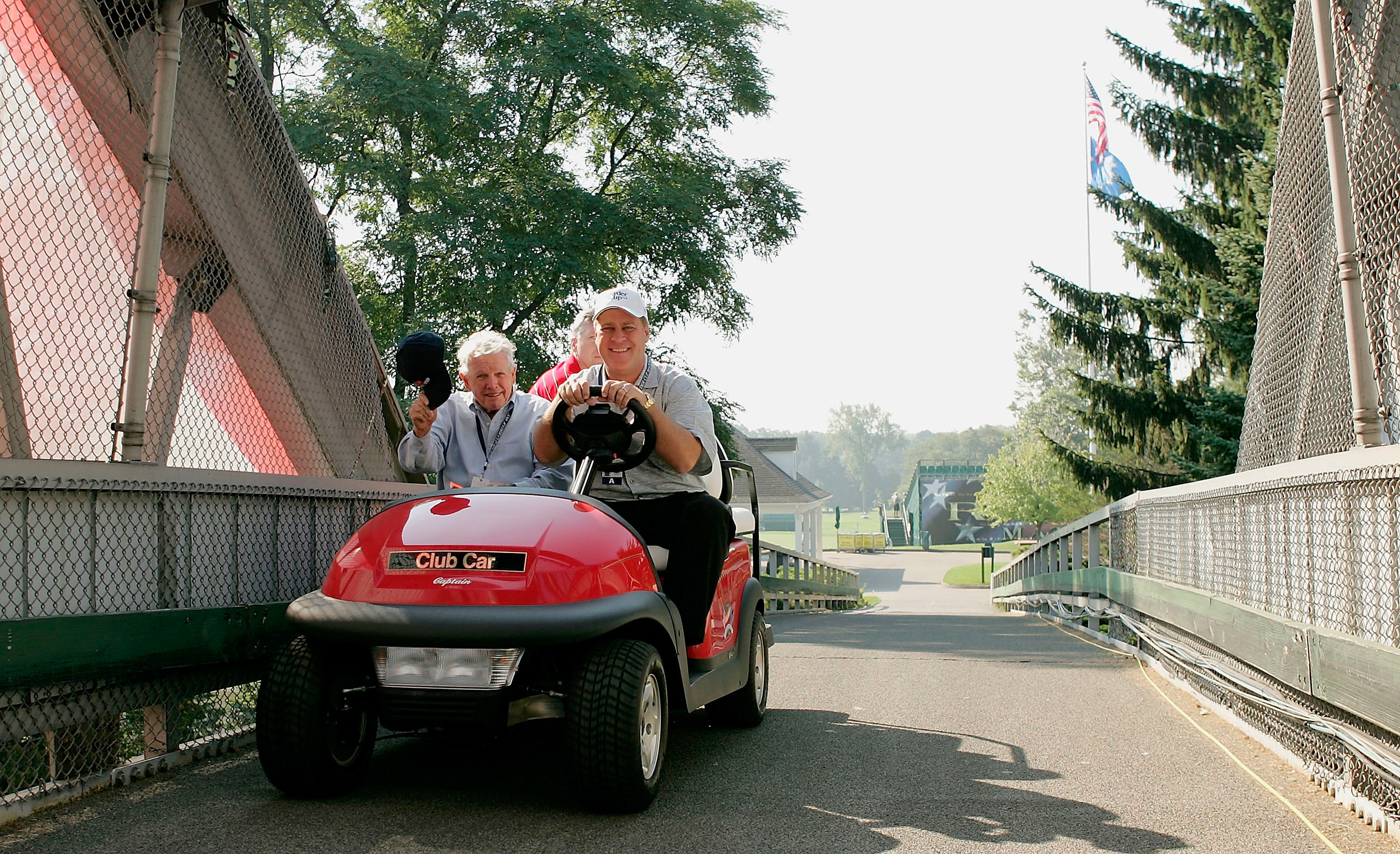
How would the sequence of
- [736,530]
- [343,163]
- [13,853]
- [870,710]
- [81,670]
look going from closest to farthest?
[13,853], [81,670], [736,530], [870,710], [343,163]

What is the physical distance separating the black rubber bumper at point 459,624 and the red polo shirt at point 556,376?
9.76 feet

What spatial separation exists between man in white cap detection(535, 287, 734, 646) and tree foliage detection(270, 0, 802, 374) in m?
13.7

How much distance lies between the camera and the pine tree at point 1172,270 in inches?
794

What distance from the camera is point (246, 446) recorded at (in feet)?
19.0

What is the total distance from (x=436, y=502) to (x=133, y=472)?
1097mm

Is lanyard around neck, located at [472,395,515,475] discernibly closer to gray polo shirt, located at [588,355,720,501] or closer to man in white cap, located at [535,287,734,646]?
man in white cap, located at [535,287,734,646]

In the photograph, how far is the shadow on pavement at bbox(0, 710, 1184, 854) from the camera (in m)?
3.47

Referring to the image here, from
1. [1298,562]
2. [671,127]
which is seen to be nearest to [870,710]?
[1298,562]

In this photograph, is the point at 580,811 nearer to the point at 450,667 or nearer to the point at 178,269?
the point at 450,667

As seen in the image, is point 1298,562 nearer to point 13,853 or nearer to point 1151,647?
point 1151,647

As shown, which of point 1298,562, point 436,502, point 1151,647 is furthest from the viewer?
point 1151,647

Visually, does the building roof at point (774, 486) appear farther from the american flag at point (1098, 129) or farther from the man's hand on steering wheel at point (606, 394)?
the man's hand on steering wheel at point (606, 394)

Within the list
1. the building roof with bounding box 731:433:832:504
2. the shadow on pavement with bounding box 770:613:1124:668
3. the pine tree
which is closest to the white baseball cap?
the shadow on pavement with bounding box 770:613:1124:668

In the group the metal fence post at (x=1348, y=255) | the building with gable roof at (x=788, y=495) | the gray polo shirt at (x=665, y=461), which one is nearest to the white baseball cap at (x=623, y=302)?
the gray polo shirt at (x=665, y=461)
